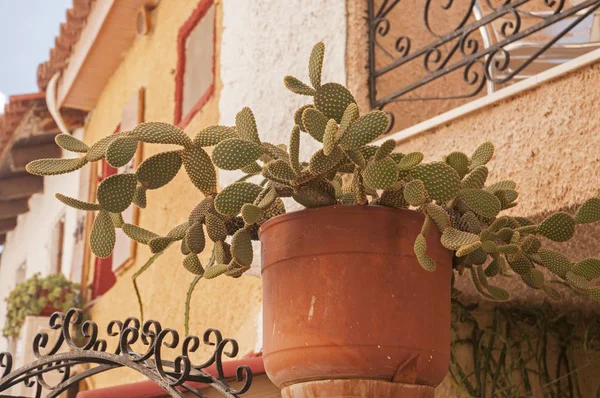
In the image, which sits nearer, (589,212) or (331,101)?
(331,101)

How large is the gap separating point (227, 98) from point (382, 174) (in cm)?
317

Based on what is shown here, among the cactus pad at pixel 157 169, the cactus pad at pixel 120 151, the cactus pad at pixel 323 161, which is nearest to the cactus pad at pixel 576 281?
the cactus pad at pixel 323 161

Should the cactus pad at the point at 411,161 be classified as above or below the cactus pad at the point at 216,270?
above

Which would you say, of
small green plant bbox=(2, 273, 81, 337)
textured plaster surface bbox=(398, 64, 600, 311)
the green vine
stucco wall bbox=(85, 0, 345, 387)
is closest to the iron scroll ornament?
textured plaster surface bbox=(398, 64, 600, 311)

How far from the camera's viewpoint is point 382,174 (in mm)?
2137

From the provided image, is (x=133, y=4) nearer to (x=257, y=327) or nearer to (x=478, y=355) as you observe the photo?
(x=257, y=327)

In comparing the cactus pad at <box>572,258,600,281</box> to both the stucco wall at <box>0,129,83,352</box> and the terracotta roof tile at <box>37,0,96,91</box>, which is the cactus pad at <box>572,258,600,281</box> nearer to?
the terracotta roof tile at <box>37,0,96,91</box>

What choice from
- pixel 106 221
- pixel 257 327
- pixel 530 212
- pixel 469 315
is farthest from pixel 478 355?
pixel 106 221

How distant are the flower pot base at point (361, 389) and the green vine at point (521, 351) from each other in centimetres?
159

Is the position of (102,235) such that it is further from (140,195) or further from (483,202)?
(483,202)

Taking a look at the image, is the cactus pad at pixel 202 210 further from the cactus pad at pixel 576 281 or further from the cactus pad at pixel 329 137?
the cactus pad at pixel 576 281

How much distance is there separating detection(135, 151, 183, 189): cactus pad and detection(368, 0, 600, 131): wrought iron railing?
5.21 ft

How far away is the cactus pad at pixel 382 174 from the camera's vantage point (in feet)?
7.00

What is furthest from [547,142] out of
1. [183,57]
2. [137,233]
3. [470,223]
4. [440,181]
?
[183,57]
